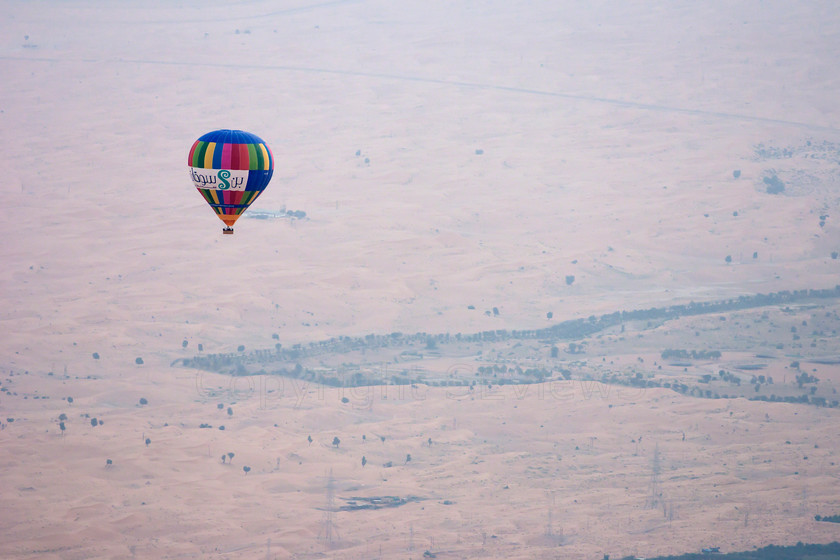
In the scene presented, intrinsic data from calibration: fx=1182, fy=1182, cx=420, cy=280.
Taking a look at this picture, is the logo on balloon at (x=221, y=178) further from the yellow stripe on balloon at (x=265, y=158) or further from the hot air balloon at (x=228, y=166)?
the yellow stripe on balloon at (x=265, y=158)

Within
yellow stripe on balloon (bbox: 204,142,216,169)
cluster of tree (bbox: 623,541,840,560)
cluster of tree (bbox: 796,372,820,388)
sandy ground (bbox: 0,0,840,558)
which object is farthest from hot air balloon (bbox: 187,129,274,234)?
cluster of tree (bbox: 796,372,820,388)

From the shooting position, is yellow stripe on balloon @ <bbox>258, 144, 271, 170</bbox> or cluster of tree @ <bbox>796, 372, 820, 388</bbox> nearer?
yellow stripe on balloon @ <bbox>258, 144, 271, 170</bbox>

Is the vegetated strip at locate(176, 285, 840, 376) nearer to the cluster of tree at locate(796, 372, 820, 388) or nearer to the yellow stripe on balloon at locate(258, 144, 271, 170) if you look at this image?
the cluster of tree at locate(796, 372, 820, 388)

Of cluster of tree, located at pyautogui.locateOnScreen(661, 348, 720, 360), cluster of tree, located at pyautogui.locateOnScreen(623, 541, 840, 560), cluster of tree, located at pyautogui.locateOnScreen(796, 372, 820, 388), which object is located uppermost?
cluster of tree, located at pyautogui.locateOnScreen(661, 348, 720, 360)

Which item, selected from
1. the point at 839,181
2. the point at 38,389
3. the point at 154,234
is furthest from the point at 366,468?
the point at 839,181

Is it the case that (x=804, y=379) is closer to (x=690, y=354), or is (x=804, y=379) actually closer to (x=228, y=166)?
(x=690, y=354)

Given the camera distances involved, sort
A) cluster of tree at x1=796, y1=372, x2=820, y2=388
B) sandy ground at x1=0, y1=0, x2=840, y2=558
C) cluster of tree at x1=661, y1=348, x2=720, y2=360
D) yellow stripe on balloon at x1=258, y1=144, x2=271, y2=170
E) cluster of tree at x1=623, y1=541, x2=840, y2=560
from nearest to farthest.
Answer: yellow stripe on balloon at x1=258, y1=144, x2=271, y2=170 → cluster of tree at x1=623, y1=541, x2=840, y2=560 → sandy ground at x1=0, y1=0, x2=840, y2=558 → cluster of tree at x1=796, y1=372, x2=820, y2=388 → cluster of tree at x1=661, y1=348, x2=720, y2=360

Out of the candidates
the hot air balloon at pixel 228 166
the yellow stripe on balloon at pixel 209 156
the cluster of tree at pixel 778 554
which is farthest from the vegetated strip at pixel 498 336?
the cluster of tree at pixel 778 554
